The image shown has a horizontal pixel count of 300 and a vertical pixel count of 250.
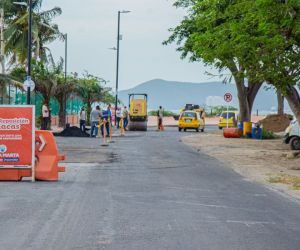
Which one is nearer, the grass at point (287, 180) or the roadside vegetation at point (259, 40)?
the grass at point (287, 180)

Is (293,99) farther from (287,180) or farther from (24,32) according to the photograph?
(24,32)

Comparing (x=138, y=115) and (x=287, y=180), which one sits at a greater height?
(x=138, y=115)

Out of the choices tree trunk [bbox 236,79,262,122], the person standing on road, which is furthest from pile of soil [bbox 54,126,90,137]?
tree trunk [bbox 236,79,262,122]

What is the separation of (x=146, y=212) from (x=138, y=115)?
44450 millimetres

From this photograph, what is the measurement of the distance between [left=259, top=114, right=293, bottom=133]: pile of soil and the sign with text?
40.3 m

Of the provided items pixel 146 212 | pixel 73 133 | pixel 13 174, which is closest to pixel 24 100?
pixel 73 133

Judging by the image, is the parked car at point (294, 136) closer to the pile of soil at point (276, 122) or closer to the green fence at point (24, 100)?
the green fence at point (24, 100)

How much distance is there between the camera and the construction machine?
56031 millimetres

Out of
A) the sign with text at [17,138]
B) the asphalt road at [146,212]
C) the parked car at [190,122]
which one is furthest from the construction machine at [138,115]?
the sign with text at [17,138]

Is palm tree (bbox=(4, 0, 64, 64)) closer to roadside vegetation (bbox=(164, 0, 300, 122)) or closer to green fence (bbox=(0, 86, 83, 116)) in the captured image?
green fence (bbox=(0, 86, 83, 116))

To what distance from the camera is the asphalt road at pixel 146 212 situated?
9.23 meters

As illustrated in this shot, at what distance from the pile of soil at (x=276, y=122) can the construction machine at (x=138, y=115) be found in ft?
27.5

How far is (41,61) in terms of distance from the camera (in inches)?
2274

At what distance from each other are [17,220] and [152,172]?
363 inches
